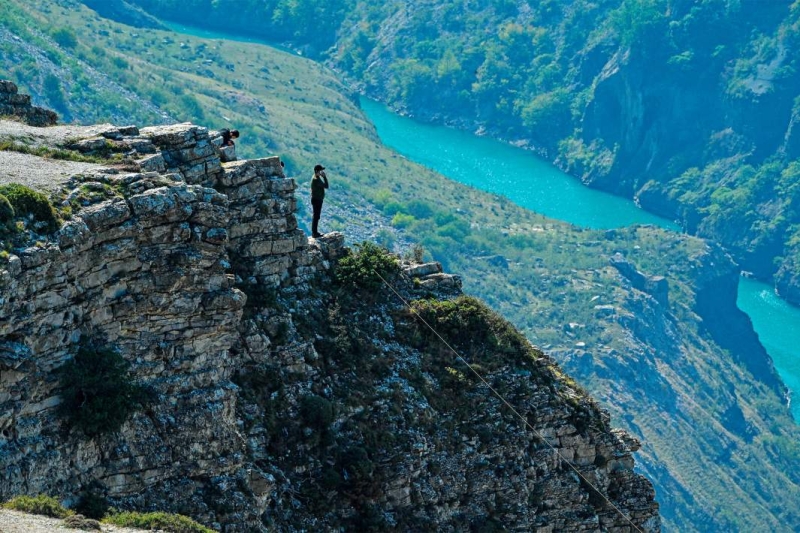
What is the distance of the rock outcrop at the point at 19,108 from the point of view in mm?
44750

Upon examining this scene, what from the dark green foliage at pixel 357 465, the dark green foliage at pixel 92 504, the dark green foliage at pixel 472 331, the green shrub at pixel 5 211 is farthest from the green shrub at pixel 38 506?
the dark green foliage at pixel 472 331

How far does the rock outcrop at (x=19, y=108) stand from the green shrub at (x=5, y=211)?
8.17m

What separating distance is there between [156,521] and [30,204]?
23.5ft

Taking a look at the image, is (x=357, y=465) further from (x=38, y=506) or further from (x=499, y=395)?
(x=38, y=506)

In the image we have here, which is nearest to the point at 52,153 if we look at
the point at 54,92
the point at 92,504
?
the point at 92,504

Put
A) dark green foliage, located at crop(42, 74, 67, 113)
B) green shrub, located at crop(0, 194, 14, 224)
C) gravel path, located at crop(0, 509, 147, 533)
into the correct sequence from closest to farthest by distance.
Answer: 1. gravel path, located at crop(0, 509, 147, 533)
2. green shrub, located at crop(0, 194, 14, 224)
3. dark green foliage, located at crop(42, 74, 67, 113)

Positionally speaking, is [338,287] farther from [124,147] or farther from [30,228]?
[30,228]

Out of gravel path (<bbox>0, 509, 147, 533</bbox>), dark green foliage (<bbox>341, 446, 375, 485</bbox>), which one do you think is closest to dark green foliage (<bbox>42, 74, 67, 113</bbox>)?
dark green foliage (<bbox>341, 446, 375, 485</bbox>)

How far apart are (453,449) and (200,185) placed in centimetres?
962

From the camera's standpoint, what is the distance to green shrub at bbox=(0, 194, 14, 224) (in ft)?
120

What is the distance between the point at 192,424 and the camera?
3969 centimetres

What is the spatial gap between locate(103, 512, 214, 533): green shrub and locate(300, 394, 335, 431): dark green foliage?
593cm

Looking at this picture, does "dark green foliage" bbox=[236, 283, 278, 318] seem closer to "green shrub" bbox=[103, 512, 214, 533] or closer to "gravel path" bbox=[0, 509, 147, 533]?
"green shrub" bbox=[103, 512, 214, 533]

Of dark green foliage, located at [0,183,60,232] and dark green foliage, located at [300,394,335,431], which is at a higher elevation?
dark green foliage, located at [0,183,60,232]
